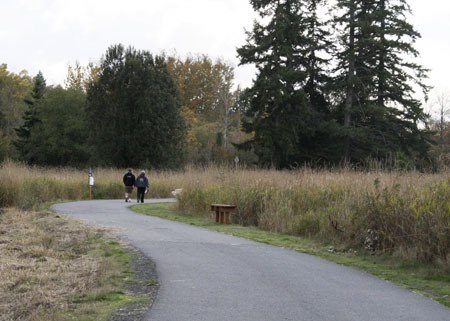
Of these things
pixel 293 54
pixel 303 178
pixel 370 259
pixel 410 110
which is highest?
pixel 293 54

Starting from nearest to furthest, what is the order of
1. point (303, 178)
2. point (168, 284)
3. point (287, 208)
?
point (168, 284)
point (287, 208)
point (303, 178)

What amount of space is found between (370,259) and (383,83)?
42053 millimetres

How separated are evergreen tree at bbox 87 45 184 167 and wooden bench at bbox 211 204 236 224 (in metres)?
36.5

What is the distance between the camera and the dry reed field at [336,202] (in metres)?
11.7

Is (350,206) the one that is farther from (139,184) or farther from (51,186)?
(51,186)

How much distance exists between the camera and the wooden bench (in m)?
20.0

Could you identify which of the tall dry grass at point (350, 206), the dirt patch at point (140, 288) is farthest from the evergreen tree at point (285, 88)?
the dirt patch at point (140, 288)

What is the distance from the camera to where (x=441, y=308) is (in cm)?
793

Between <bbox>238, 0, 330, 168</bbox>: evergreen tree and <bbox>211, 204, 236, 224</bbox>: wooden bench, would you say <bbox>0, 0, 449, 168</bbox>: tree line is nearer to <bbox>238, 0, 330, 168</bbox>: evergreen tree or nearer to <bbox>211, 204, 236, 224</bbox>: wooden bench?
<bbox>238, 0, 330, 168</bbox>: evergreen tree

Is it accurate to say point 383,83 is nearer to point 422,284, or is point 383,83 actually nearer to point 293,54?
point 293,54

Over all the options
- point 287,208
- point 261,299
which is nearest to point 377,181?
point 287,208

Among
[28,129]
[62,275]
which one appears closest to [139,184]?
[62,275]

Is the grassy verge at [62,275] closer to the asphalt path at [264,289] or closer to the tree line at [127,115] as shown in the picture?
the asphalt path at [264,289]

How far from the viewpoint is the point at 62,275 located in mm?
9844
